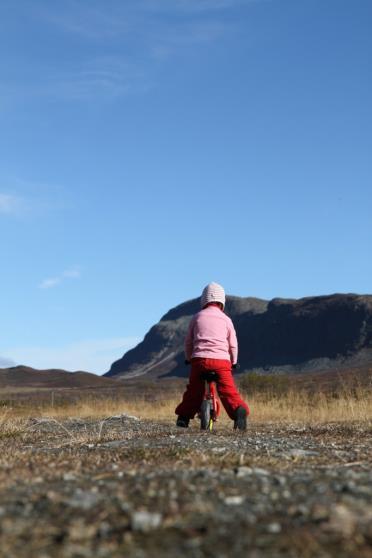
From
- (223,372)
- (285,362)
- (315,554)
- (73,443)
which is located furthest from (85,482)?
(285,362)

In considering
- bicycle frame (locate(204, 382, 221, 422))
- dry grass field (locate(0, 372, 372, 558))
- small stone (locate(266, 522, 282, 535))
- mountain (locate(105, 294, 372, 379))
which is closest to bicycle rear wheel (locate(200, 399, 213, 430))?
bicycle frame (locate(204, 382, 221, 422))

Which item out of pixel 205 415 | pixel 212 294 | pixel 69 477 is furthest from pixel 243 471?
pixel 212 294

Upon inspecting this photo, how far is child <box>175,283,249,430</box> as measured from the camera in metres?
12.1

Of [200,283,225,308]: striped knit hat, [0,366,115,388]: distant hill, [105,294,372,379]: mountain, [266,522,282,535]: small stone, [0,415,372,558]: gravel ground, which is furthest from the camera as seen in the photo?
[105,294,372,379]: mountain

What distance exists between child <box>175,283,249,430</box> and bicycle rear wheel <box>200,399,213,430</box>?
25cm

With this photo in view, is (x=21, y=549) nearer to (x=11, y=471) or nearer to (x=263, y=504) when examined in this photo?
(x=263, y=504)

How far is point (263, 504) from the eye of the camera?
4176 mm

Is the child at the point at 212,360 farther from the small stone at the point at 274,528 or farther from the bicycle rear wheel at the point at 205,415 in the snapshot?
the small stone at the point at 274,528

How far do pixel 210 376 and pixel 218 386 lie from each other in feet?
0.72

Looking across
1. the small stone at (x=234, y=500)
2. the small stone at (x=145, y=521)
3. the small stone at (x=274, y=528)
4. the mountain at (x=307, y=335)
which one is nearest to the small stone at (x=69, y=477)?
the small stone at (x=234, y=500)

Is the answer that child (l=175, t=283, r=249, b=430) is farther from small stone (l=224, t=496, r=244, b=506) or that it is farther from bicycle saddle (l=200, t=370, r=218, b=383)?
small stone (l=224, t=496, r=244, b=506)

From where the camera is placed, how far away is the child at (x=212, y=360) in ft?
39.6

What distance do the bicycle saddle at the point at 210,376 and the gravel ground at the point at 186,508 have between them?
5194 mm

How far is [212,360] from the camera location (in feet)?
40.0
